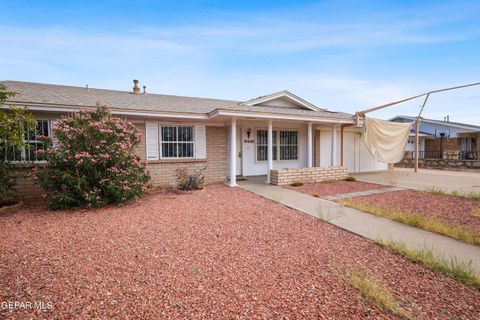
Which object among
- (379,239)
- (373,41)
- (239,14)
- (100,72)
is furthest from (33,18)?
(373,41)

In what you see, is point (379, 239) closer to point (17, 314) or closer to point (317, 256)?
point (317, 256)

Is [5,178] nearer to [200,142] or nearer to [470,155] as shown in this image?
[200,142]

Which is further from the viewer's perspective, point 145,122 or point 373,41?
point 373,41

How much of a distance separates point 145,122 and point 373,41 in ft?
35.4

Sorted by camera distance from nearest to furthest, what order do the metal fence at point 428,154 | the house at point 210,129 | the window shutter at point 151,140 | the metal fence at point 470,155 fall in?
the house at point 210,129
the window shutter at point 151,140
the metal fence at point 470,155
the metal fence at point 428,154

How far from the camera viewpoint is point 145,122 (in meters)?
8.43

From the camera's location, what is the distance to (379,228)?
433cm

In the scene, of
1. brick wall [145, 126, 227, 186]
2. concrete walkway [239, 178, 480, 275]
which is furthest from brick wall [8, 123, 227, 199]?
concrete walkway [239, 178, 480, 275]

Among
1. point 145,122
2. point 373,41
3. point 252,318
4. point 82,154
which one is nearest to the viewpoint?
point 252,318

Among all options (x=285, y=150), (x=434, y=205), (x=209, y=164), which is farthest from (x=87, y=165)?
(x=434, y=205)

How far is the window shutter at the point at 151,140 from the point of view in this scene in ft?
27.7

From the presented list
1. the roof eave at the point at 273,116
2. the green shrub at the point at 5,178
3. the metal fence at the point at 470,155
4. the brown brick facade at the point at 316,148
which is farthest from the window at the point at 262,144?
the metal fence at the point at 470,155

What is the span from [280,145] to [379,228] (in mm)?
7447

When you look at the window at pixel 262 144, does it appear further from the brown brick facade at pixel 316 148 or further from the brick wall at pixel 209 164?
the brown brick facade at pixel 316 148
